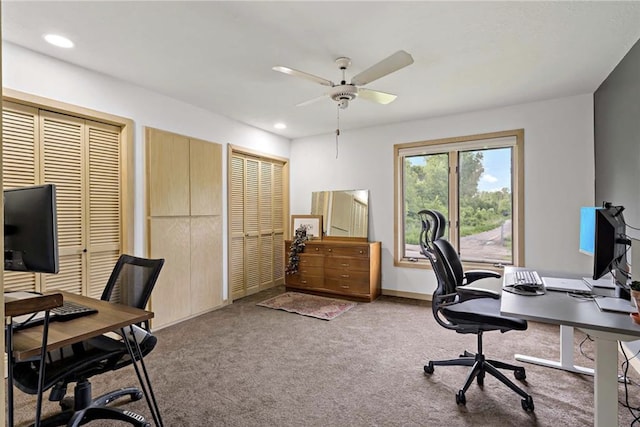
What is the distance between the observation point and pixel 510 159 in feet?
13.7

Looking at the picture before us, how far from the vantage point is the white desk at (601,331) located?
1482 mm

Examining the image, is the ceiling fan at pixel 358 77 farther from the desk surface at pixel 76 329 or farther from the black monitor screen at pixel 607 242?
the desk surface at pixel 76 329

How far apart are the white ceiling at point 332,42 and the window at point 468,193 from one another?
2.68 ft

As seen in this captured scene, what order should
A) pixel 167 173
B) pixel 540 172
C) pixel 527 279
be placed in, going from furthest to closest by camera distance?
1. pixel 540 172
2. pixel 167 173
3. pixel 527 279

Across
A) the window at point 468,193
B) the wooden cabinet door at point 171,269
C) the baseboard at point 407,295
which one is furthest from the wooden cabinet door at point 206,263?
the window at point 468,193

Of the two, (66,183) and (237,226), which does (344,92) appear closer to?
(66,183)

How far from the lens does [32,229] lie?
4.99 feet

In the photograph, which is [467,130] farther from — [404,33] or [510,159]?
[404,33]

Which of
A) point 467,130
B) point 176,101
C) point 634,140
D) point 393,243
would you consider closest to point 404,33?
point 634,140

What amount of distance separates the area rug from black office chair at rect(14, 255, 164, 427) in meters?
2.14

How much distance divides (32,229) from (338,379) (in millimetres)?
2120

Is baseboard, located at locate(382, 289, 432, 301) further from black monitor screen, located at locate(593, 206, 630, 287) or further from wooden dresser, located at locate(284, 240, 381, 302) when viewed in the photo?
black monitor screen, located at locate(593, 206, 630, 287)

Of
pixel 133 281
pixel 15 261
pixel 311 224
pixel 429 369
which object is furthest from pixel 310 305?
pixel 15 261

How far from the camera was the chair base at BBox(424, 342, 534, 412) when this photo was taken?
215 cm
